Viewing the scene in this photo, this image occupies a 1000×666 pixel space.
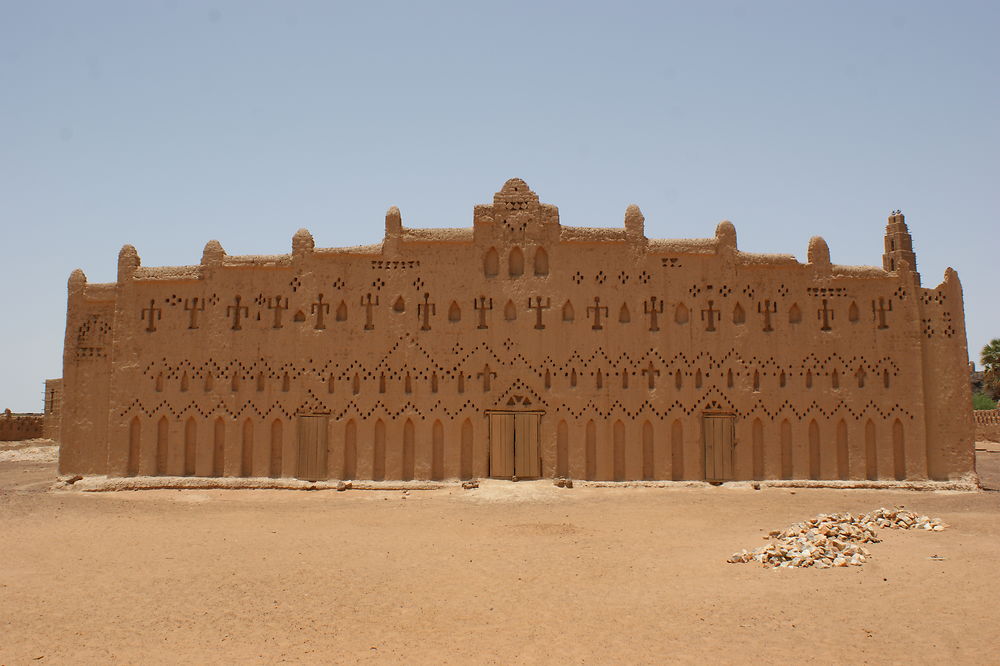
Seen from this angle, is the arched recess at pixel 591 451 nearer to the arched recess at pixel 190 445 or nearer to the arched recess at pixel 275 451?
the arched recess at pixel 275 451

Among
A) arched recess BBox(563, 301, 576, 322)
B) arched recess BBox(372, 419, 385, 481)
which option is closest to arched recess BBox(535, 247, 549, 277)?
arched recess BBox(563, 301, 576, 322)

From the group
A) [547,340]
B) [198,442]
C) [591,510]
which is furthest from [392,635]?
[198,442]

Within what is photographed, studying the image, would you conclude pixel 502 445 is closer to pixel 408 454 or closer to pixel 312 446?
pixel 408 454

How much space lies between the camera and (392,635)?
8.05 metres

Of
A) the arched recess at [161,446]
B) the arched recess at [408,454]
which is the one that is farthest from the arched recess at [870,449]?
the arched recess at [161,446]

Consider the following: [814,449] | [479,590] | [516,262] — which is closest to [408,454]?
[516,262]

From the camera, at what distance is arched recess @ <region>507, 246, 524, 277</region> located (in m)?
21.1

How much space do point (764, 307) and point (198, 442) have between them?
15988 mm

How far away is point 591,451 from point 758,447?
445 centimetres

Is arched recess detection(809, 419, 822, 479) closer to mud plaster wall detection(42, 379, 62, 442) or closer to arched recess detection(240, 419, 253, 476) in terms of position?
arched recess detection(240, 419, 253, 476)

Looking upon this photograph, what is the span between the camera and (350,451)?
20656 millimetres

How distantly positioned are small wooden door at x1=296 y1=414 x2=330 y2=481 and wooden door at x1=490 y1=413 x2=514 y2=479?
4.53m

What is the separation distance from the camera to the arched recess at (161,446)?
2112cm

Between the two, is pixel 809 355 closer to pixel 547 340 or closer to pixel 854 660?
pixel 547 340
